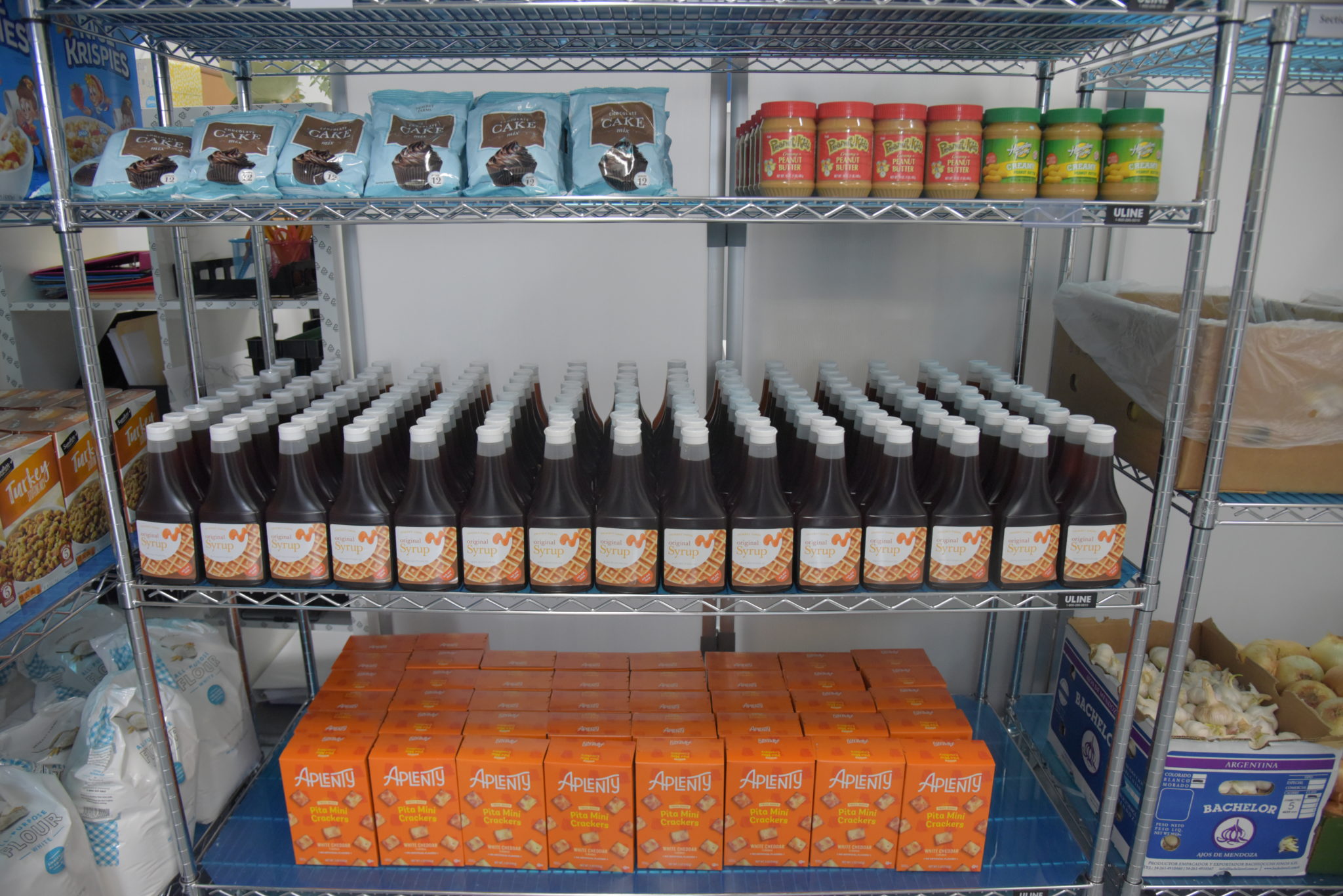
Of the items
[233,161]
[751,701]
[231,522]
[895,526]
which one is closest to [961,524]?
[895,526]

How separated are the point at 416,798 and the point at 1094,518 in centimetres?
114

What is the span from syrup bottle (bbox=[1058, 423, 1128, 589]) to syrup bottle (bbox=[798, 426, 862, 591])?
1.03 feet

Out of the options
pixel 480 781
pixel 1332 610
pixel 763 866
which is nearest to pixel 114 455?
pixel 480 781

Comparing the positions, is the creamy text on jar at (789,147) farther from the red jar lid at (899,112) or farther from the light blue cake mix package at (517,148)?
the light blue cake mix package at (517,148)

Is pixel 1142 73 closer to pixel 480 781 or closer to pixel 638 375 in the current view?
pixel 638 375

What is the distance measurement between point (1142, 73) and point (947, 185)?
29.5 inches

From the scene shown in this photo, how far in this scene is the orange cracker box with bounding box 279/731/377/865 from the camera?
134cm

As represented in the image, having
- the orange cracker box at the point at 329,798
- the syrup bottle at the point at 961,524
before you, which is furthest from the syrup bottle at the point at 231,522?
the syrup bottle at the point at 961,524

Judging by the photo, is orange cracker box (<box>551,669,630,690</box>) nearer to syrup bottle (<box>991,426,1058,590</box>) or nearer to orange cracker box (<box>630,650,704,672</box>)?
orange cracker box (<box>630,650,704,672</box>)

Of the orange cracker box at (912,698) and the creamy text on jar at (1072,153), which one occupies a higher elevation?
the creamy text on jar at (1072,153)

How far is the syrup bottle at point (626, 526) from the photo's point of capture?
1.20 metres

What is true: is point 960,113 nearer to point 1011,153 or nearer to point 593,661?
point 1011,153

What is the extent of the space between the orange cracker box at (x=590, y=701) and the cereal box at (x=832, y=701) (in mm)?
301

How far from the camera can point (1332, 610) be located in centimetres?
208
